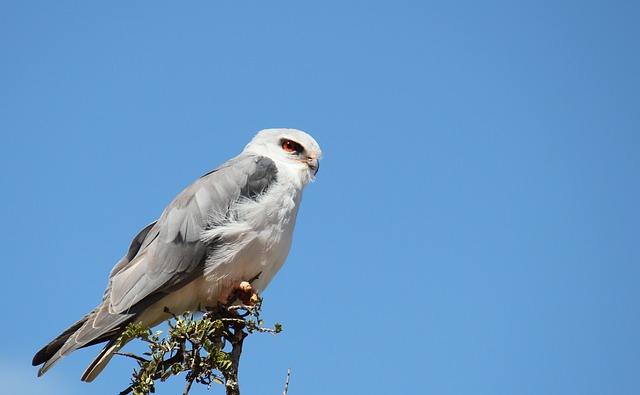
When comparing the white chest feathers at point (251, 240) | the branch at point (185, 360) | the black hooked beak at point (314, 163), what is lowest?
the branch at point (185, 360)

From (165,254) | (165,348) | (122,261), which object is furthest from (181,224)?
(165,348)

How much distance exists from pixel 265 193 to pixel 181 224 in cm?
78

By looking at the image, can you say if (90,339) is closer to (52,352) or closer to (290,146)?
(52,352)

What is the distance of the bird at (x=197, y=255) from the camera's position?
5.79m

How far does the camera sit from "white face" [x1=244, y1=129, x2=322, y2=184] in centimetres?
718

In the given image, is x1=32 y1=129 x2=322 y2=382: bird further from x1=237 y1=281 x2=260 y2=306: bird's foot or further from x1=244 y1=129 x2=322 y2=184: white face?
x1=244 y1=129 x2=322 y2=184: white face

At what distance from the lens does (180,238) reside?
6129 millimetres

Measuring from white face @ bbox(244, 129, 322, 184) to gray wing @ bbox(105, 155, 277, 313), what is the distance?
0.48 metres

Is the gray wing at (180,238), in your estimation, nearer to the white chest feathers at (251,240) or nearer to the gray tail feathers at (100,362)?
the white chest feathers at (251,240)

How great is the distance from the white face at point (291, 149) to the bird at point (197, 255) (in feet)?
1.75

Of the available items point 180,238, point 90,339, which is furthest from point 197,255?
point 90,339

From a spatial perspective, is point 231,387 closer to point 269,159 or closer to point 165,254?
point 165,254

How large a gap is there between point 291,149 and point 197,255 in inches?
71.9

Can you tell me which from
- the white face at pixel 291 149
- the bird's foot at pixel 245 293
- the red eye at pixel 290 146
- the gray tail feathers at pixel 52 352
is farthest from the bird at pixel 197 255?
the red eye at pixel 290 146
